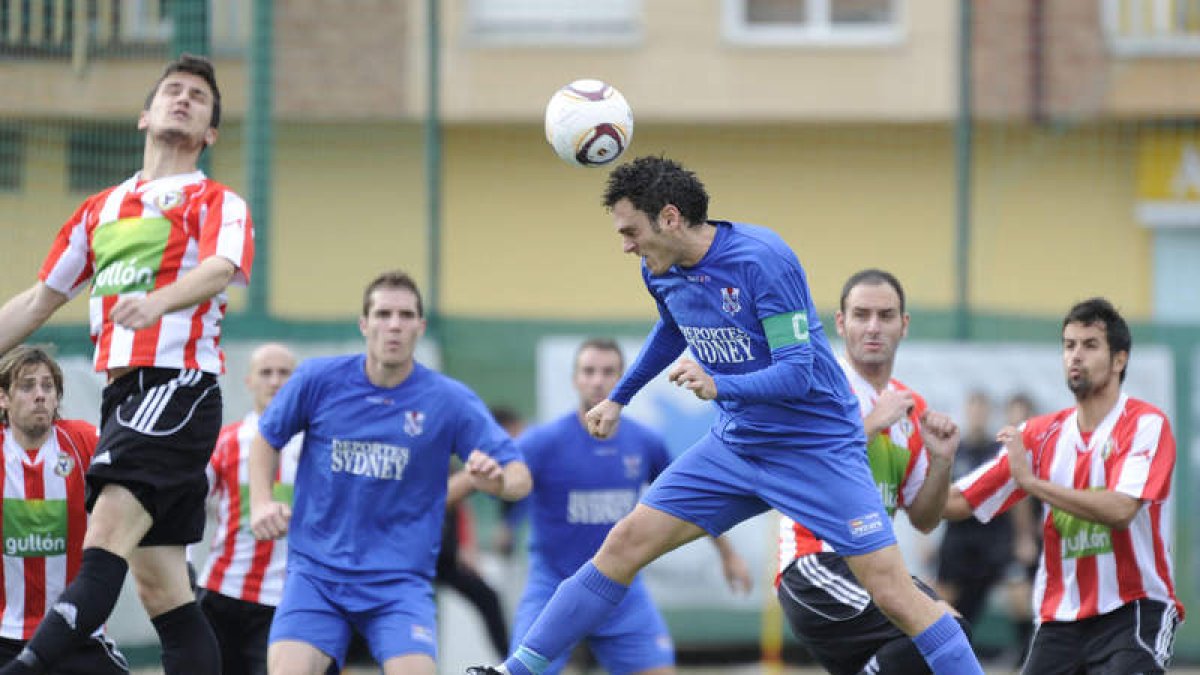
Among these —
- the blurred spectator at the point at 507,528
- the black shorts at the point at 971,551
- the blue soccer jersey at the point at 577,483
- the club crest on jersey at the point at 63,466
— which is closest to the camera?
the club crest on jersey at the point at 63,466

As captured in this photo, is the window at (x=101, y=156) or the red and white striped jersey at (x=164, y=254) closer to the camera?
the red and white striped jersey at (x=164, y=254)

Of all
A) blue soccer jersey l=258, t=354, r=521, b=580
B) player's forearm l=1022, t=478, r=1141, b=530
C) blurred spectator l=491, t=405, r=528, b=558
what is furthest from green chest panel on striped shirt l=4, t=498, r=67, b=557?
blurred spectator l=491, t=405, r=528, b=558

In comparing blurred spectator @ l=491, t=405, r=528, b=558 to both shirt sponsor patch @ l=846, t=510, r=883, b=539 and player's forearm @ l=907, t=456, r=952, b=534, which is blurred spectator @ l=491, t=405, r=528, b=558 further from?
shirt sponsor patch @ l=846, t=510, r=883, b=539

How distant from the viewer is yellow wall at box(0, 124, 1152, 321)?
44.7 ft

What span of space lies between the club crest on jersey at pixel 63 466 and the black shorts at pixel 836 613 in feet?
9.79

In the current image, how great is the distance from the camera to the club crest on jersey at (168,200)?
6.57 m

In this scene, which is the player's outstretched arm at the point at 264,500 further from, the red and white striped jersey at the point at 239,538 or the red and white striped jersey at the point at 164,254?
the red and white striped jersey at the point at 239,538

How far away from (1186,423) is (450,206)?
21.1 ft

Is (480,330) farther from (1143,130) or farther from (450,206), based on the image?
(1143,130)

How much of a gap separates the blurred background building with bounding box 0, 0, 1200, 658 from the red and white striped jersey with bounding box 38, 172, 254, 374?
A: 419 centimetres

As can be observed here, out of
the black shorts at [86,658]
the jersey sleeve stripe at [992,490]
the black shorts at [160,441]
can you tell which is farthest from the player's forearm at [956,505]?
the black shorts at [86,658]

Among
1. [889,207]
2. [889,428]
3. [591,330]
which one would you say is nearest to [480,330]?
[591,330]

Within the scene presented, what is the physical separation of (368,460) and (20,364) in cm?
145

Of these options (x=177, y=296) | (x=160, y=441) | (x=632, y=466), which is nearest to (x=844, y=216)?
(x=632, y=466)
